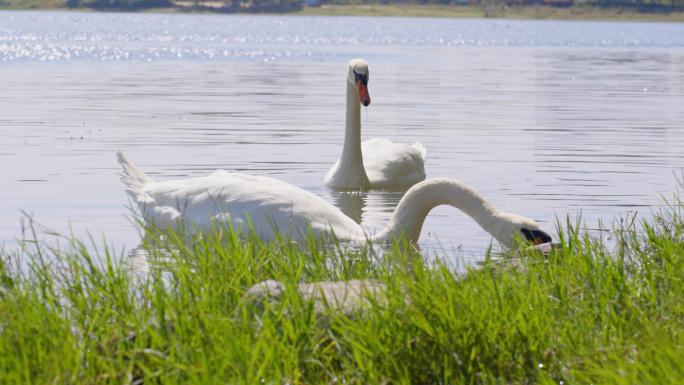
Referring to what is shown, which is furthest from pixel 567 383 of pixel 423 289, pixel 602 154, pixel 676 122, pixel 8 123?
pixel 676 122

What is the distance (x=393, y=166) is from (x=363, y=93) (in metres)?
1.35

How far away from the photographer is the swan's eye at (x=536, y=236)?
21.4 ft

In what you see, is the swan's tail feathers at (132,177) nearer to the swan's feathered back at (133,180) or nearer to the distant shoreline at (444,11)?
the swan's feathered back at (133,180)

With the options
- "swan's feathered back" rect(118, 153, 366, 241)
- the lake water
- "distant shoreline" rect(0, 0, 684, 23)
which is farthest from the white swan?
"distant shoreline" rect(0, 0, 684, 23)

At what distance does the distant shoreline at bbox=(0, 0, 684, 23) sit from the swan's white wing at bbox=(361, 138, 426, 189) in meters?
137

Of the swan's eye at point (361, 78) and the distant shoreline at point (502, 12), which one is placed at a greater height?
the swan's eye at point (361, 78)

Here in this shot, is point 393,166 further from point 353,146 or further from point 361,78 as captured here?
point 361,78

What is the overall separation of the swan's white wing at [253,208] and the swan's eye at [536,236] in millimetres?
1203

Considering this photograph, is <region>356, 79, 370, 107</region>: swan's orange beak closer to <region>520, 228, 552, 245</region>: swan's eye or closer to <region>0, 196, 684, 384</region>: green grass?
<region>520, 228, 552, 245</region>: swan's eye

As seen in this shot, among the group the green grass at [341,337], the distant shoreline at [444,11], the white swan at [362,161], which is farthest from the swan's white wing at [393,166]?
the distant shoreline at [444,11]

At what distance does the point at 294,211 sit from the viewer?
7.26m

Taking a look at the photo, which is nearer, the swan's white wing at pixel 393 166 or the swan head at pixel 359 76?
the swan head at pixel 359 76

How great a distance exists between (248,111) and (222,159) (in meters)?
6.63

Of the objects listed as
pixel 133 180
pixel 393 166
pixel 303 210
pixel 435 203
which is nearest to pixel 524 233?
pixel 435 203
